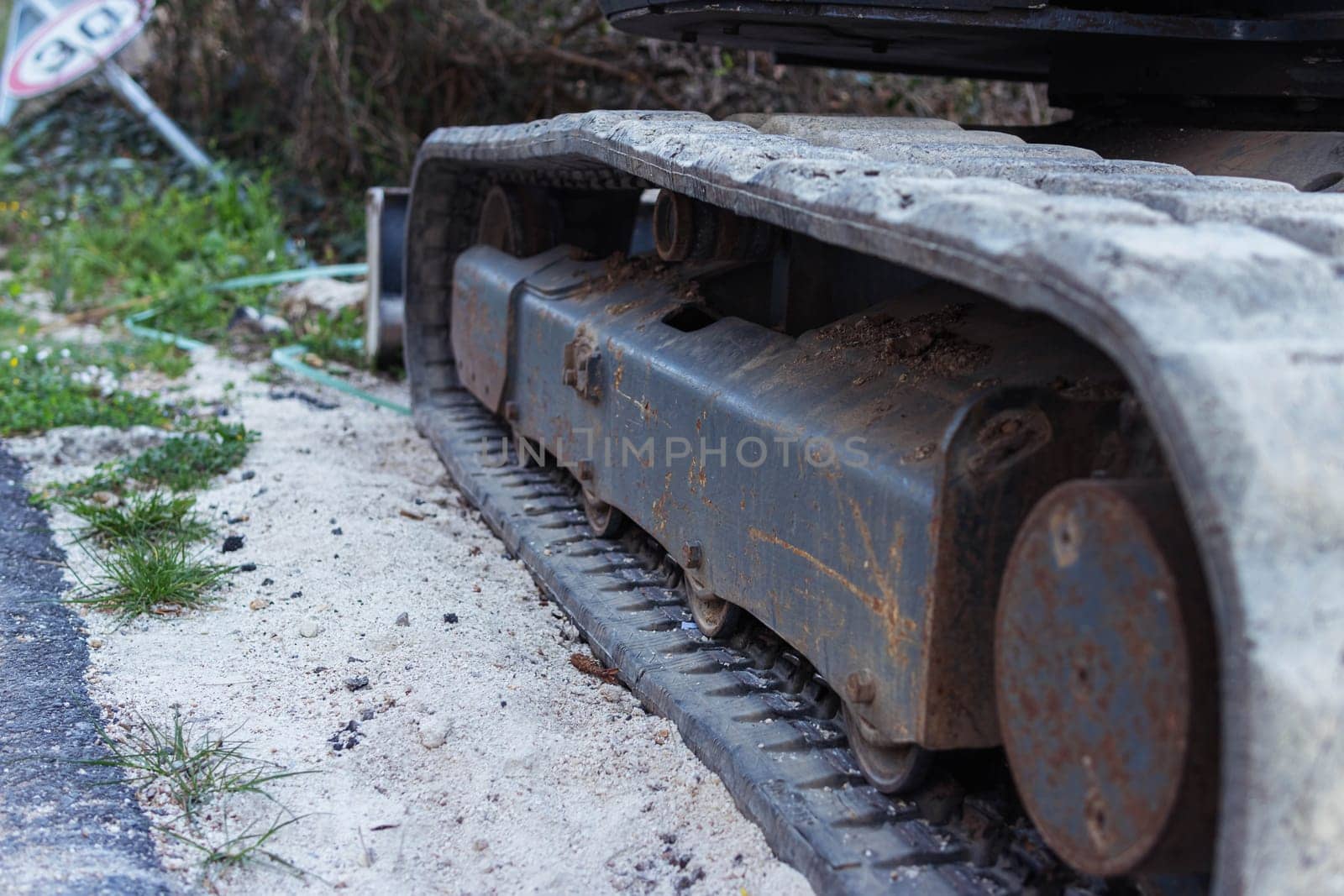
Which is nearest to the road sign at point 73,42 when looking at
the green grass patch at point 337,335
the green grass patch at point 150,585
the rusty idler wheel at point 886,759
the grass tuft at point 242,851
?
the green grass patch at point 337,335

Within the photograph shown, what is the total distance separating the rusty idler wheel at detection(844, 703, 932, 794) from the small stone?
776 mm

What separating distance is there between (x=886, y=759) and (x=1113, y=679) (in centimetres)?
71

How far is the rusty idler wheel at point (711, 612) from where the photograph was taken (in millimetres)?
2777

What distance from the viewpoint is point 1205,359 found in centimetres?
126

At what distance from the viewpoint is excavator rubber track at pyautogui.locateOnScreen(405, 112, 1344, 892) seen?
48.3 inches

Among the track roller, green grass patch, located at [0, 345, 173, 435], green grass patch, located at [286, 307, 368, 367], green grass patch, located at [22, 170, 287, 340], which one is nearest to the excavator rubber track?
the track roller

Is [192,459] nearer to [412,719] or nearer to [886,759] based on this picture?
[412,719]

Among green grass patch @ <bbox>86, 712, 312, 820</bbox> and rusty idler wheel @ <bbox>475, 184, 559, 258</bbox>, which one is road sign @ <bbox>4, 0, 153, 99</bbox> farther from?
green grass patch @ <bbox>86, 712, 312, 820</bbox>

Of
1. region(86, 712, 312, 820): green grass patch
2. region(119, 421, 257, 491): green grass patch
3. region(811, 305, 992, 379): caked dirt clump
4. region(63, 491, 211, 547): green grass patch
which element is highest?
region(811, 305, 992, 379): caked dirt clump

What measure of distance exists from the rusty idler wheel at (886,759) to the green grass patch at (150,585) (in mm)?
1681

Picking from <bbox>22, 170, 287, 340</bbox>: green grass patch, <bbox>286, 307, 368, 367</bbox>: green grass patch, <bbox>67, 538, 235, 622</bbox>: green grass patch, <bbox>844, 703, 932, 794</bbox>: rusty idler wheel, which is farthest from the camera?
<bbox>22, 170, 287, 340</bbox>: green grass patch

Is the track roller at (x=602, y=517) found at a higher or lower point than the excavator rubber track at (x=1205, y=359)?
lower

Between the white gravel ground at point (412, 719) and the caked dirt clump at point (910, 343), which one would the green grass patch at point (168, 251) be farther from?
the caked dirt clump at point (910, 343)

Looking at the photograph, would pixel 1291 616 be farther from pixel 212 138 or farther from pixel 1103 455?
pixel 212 138
